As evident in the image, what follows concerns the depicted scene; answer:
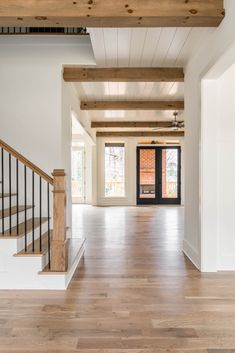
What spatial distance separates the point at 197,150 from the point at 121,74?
1.70 meters

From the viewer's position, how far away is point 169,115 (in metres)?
8.75

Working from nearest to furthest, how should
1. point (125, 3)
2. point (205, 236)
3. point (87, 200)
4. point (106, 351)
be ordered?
point (106, 351) < point (125, 3) < point (205, 236) < point (87, 200)

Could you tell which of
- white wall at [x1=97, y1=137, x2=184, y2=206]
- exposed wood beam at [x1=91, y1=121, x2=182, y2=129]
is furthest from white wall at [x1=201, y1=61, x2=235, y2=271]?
white wall at [x1=97, y1=137, x2=184, y2=206]

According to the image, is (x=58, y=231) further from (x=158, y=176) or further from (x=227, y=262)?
(x=158, y=176)

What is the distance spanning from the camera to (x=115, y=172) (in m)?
12.1

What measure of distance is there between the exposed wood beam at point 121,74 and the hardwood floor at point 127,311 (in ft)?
8.96

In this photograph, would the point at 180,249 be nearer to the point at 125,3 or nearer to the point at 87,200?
the point at 125,3

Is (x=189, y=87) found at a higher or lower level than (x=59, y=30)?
lower

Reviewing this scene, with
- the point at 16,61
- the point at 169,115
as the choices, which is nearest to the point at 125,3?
the point at 16,61

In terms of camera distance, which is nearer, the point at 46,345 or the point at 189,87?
the point at 46,345

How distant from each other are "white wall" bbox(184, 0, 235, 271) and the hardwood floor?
29cm

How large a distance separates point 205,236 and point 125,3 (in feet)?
9.02

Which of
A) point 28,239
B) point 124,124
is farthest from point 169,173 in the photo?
point 28,239

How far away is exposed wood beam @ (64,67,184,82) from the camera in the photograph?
455cm
